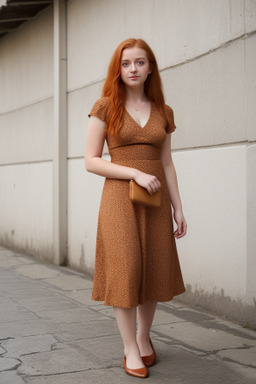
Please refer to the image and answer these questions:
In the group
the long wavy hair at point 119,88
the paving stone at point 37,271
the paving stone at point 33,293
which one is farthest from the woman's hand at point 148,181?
the paving stone at point 37,271

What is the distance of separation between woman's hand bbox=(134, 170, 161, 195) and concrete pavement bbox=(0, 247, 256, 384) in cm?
105

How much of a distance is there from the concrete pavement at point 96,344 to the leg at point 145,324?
12 cm

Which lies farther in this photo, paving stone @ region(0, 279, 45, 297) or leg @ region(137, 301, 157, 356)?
paving stone @ region(0, 279, 45, 297)

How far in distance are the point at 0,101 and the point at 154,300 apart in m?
7.40

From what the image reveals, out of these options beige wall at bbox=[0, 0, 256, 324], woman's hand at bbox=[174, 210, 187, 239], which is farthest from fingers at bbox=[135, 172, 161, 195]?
beige wall at bbox=[0, 0, 256, 324]

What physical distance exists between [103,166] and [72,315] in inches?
77.8

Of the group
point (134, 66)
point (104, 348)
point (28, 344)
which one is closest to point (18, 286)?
point (28, 344)

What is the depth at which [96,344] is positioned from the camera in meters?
4.13

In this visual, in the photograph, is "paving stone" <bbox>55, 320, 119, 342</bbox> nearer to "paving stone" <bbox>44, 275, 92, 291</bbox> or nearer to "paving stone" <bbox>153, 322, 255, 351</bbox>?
"paving stone" <bbox>153, 322, 255, 351</bbox>

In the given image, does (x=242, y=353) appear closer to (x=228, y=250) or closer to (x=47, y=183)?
(x=228, y=250)

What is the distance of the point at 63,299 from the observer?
5.68 metres

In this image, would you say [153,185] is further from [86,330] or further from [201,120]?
[201,120]

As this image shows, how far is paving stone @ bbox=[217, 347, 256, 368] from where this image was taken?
12.3 ft

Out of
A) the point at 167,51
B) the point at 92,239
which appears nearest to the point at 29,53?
the point at 92,239
